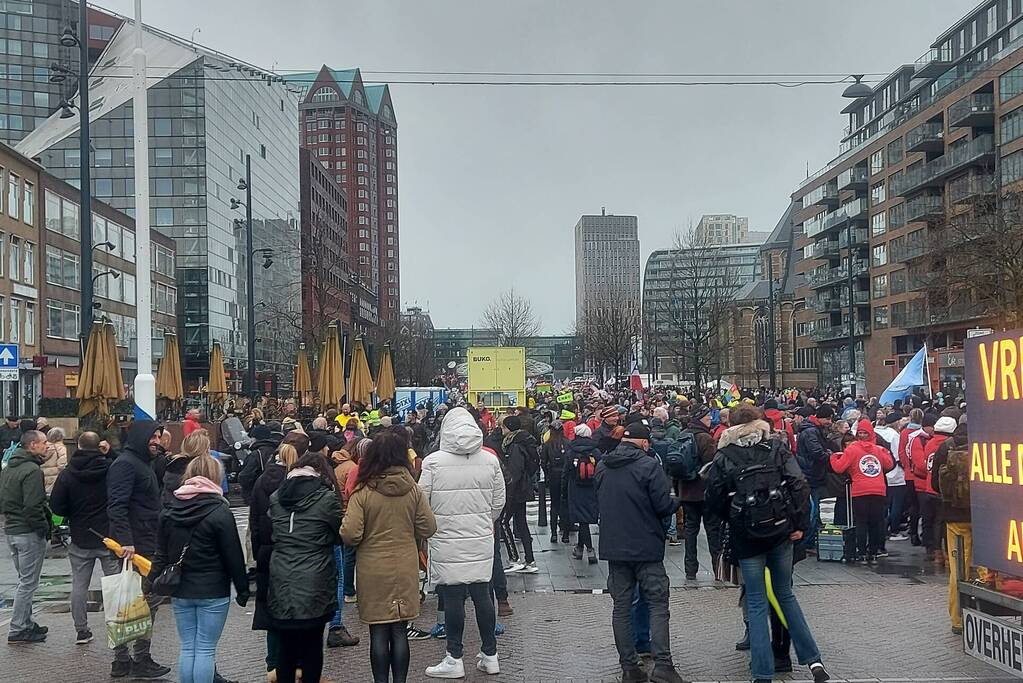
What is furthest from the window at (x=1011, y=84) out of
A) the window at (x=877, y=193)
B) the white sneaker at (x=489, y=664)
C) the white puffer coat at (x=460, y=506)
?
the white sneaker at (x=489, y=664)

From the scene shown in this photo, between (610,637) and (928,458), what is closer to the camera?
(610,637)

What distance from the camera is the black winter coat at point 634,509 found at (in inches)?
285

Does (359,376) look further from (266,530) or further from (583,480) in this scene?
(266,530)

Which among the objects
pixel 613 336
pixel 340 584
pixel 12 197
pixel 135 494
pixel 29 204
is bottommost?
pixel 340 584

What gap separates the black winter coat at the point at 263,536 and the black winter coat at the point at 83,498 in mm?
1681

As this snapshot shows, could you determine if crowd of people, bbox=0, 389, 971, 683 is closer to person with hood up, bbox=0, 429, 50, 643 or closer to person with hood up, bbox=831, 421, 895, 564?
person with hood up, bbox=0, 429, 50, 643

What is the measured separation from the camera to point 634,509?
23.9 feet

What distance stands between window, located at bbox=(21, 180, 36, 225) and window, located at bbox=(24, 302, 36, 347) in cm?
412

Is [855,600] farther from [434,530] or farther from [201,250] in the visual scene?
[201,250]

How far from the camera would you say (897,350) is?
220 feet

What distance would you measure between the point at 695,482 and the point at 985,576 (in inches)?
249

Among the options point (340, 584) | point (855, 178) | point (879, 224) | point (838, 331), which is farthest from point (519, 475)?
point (855, 178)

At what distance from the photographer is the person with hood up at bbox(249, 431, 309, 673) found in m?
6.35

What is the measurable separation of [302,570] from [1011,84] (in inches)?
2212
